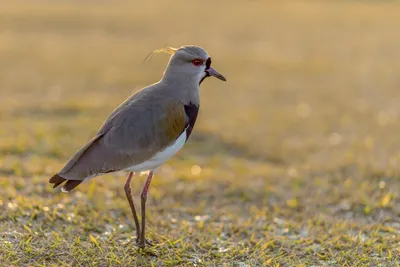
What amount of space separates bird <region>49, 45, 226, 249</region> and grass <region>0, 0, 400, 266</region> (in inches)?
32.2

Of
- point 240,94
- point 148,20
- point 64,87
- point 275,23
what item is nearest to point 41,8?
point 148,20

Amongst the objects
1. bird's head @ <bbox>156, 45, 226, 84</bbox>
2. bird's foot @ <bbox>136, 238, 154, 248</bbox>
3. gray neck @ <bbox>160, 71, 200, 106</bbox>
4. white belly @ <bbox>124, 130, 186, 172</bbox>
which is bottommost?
bird's foot @ <bbox>136, 238, 154, 248</bbox>

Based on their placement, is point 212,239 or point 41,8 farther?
point 41,8

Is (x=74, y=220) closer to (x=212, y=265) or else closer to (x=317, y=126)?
(x=212, y=265)

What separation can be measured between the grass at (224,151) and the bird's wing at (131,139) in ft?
2.73

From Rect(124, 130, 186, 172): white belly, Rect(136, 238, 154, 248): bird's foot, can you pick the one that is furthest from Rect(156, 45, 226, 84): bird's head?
Rect(136, 238, 154, 248): bird's foot

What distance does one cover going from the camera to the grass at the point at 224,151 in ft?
17.6

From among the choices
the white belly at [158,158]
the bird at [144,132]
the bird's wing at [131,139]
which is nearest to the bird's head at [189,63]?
the bird at [144,132]

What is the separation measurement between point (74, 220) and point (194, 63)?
2049 mm

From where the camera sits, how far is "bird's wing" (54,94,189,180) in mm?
4613

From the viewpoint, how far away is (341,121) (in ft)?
36.7

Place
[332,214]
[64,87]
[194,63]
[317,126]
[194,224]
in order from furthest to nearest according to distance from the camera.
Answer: [64,87], [317,126], [332,214], [194,224], [194,63]

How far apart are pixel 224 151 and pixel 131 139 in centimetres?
482

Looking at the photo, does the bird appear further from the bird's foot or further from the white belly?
the bird's foot
